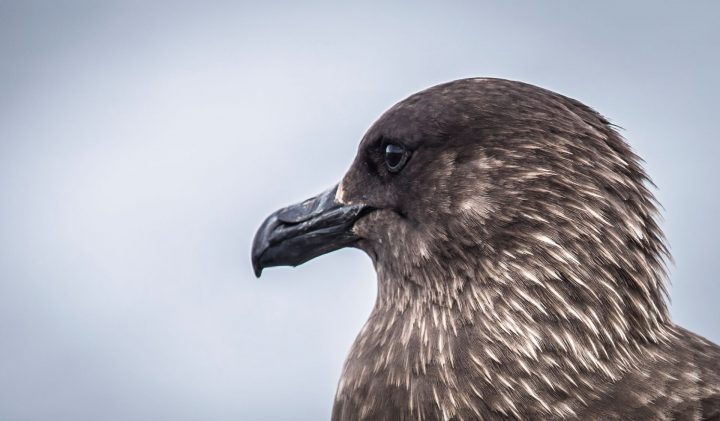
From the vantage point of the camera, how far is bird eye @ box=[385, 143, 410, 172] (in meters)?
3.81

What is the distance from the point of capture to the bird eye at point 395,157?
381 cm

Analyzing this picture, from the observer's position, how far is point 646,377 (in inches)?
132

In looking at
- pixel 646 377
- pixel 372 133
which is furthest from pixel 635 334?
pixel 372 133

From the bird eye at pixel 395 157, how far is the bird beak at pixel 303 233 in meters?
0.24

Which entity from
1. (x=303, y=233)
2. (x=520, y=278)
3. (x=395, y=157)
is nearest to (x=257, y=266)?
(x=303, y=233)

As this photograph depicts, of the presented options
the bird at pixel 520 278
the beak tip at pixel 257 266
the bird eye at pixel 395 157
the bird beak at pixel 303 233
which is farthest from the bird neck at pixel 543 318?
the beak tip at pixel 257 266

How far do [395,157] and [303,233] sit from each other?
0.46 meters

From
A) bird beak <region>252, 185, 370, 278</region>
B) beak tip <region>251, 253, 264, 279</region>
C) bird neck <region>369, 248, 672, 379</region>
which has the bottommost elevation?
bird neck <region>369, 248, 672, 379</region>

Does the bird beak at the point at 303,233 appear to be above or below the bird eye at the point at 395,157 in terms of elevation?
below

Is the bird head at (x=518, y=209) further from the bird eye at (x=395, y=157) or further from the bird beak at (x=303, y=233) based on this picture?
the bird beak at (x=303, y=233)

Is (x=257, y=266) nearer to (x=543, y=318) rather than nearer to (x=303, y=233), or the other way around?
(x=303, y=233)

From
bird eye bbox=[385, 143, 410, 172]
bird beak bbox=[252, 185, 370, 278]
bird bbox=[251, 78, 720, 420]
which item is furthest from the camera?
bird beak bbox=[252, 185, 370, 278]

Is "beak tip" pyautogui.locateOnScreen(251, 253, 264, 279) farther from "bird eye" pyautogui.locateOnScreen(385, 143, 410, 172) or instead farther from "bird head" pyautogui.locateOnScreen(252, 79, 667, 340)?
"bird eye" pyautogui.locateOnScreen(385, 143, 410, 172)

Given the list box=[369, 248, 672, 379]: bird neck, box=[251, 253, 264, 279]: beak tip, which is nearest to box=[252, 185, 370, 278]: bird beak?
box=[251, 253, 264, 279]: beak tip
